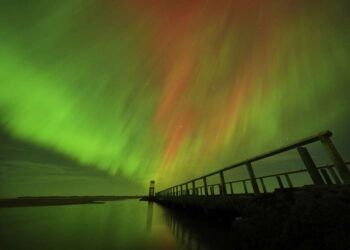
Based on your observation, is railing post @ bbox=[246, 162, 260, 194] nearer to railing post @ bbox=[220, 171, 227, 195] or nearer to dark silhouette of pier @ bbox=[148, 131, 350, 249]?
dark silhouette of pier @ bbox=[148, 131, 350, 249]

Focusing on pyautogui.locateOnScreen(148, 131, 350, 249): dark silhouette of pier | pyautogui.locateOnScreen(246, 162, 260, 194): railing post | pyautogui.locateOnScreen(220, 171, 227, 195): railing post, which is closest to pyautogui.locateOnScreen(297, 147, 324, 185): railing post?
pyautogui.locateOnScreen(148, 131, 350, 249): dark silhouette of pier

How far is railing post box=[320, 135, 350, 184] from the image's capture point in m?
2.96

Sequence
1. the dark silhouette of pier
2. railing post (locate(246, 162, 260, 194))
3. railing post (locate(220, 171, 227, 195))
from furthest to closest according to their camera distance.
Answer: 1. railing post (locate(220, 171, 227, 195))
2. railing post (locate(246, 162, 260, 194))
3. the dark silhouette of pier

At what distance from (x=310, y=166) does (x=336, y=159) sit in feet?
1.80

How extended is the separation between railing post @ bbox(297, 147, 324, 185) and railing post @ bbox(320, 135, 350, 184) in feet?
1.45

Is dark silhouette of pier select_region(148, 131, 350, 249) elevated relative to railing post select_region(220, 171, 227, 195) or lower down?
lower down

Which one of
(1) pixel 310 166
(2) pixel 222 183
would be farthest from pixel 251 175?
(2) pixel 222 183

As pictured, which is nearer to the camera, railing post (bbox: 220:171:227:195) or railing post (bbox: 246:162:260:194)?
railing post (bbox: 246:162:260:194)

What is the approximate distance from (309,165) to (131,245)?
636cm

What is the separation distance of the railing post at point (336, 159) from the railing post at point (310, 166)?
441 millimetres

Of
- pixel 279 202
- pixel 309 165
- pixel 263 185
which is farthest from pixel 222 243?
pixel 263 185

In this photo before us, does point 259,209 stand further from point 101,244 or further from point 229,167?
point 101,244

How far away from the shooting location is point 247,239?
3.98m

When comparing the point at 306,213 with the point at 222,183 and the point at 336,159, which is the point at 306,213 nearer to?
the point at 336,159
